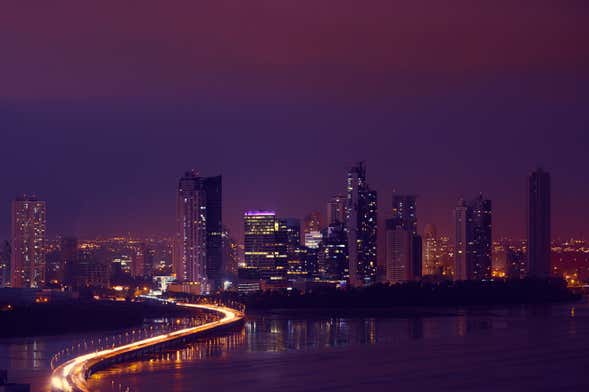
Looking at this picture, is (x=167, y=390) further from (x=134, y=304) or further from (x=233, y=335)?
(x=134, y=304)

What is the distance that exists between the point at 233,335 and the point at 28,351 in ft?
62.6

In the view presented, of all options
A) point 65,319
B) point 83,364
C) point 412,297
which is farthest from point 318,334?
point 412,297

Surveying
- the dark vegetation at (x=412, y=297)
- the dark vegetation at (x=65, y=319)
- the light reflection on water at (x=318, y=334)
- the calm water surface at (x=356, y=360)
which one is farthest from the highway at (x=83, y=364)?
the dark vegetation at (x=412, y=297)

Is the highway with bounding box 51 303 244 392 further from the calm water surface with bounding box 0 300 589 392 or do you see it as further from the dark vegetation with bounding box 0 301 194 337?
the dark vegetation with bounding box 0 301 194 337

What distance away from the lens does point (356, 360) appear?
5981 cm

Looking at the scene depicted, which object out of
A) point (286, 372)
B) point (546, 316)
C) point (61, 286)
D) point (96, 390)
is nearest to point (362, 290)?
point (546, 316)

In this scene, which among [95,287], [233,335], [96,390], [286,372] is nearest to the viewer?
[96,390]

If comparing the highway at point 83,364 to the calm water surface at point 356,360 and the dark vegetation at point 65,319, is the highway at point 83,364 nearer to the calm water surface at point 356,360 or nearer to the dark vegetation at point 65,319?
the calm water surface at point 356,360

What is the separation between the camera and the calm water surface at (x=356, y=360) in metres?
49.8

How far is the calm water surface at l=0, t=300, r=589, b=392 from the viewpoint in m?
49.8

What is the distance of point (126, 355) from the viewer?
2363 inches

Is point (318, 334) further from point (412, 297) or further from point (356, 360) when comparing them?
point (412, 297)

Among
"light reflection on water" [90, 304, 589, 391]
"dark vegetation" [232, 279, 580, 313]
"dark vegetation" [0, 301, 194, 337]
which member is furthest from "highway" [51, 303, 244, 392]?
"dark vegetation" [232, 279, 580, 313]

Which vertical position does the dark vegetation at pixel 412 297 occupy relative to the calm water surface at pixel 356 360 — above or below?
above
